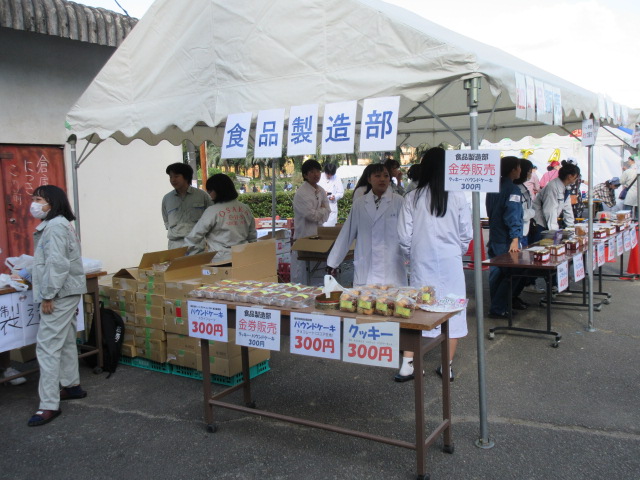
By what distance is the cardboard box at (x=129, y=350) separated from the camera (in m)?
4.95

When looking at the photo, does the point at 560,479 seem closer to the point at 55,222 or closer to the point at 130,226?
the point at 55,222

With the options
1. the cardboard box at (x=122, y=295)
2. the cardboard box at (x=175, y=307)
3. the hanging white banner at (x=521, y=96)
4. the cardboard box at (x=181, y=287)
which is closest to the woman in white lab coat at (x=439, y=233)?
the hanging white banner at (x=521, y=96)

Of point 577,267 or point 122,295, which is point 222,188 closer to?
→ point 122,295

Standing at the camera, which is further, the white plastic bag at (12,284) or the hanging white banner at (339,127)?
the white plastic bag at (12,284)

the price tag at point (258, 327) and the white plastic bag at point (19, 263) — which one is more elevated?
the white plastic bag at point (19, 263)

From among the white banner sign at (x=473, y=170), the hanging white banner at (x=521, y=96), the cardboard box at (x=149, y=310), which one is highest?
the hanging white banner at (x=521, y=96)

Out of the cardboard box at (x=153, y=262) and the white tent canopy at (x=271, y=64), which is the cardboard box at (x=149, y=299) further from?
the white tent canopy at (x=271, y=64)

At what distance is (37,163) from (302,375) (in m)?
4.97

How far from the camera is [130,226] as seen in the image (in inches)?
332

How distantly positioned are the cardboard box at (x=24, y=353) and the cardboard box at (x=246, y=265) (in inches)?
79.5

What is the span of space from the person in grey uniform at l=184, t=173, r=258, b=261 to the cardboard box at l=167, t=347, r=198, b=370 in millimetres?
1023

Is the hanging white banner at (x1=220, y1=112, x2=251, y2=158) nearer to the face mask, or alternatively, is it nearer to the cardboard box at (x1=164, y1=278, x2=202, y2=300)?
the cardboard box at (x1=164, y1=278, x2=202, y2=300)

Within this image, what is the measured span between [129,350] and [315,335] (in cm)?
266

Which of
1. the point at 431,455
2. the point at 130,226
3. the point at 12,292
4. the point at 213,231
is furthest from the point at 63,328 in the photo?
the point at 130,226
